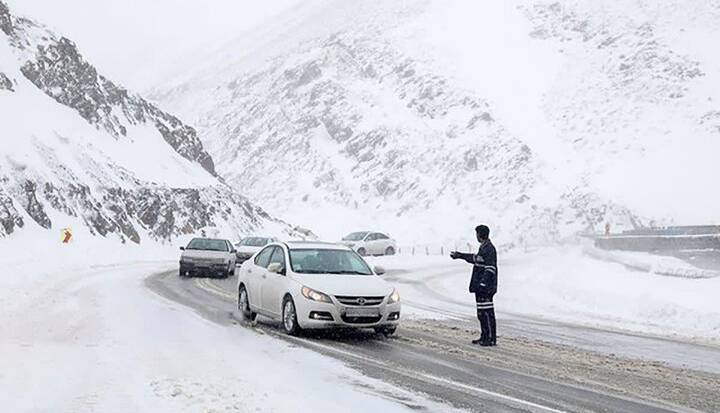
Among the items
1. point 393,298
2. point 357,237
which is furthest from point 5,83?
point 393,298

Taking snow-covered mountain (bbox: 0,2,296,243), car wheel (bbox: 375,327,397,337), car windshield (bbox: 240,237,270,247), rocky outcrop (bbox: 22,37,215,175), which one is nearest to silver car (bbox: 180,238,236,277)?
car windshield (bbox: 240,237,270,247)

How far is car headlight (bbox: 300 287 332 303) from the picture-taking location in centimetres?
1088

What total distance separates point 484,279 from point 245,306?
15.7ft

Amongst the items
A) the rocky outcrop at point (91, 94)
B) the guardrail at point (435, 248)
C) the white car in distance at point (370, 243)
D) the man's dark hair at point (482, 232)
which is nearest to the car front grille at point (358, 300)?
the man's dark hair at point (482, 232)

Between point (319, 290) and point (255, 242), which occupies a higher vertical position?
point (255, 242)

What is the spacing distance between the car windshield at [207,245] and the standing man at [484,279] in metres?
16.8

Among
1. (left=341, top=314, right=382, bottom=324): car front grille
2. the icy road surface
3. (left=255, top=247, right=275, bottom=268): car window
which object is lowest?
the icy road surface

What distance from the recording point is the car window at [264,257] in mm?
12987

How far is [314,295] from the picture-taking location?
1092 cm

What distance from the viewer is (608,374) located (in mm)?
9156

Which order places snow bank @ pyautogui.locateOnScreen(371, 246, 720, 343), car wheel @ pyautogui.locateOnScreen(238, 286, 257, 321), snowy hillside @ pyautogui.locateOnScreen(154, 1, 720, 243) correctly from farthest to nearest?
snowy hillside @ pyautogui.locateOnScreen(154, 1, 720, 243) < snow bank @ pyautogui.locateOnScreen(371, 246, 720, 343) < car wheel @ pyautogui.locateOnScreen(238, 286, 257, 321)

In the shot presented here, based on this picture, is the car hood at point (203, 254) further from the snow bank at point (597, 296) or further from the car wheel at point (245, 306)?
the car wheel at point (245, 306)

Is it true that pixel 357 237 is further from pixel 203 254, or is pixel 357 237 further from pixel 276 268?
pixel 276 268

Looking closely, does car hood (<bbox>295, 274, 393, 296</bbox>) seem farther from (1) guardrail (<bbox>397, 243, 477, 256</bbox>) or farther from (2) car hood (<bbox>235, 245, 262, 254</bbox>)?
(1) guardrail (<bbox>397, 243, 477, 256</bbox>)
